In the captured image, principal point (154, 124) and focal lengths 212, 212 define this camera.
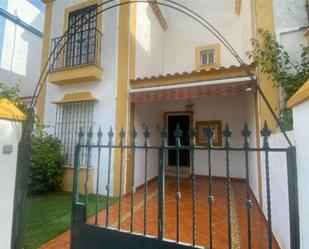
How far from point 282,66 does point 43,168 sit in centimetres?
1056

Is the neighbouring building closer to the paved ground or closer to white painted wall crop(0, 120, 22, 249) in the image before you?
the paved ground

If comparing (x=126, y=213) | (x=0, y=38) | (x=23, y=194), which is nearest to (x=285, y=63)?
(x=126, y=213)

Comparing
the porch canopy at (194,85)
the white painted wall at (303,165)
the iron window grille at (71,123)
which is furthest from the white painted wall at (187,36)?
the white painted wall at (303,165)

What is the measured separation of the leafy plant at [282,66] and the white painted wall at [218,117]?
208 inches

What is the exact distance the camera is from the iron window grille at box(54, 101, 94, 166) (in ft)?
36.1

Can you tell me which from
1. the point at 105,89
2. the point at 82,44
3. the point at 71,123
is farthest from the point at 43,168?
the point at 82,44

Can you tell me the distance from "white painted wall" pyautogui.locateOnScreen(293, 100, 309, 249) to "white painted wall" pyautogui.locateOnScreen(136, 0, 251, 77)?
430 inches

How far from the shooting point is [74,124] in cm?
1127

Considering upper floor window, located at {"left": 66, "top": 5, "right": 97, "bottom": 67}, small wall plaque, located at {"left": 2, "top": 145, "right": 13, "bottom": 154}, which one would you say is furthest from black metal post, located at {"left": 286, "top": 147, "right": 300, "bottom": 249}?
upper floor window, located at {"left": 66, "top": 5, "right": 97, "bottom": 67}

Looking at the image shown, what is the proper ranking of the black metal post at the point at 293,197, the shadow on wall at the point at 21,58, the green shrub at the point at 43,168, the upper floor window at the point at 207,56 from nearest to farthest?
the black metal post at the point at 293,197
the green shrub at the point at 43,168
the upper floor window at the point at 207,56
the shadow on wall at the point at 21,58

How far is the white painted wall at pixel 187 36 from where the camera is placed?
47.2 feet

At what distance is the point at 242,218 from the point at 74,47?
11.8m

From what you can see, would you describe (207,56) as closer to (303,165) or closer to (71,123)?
(71,123)

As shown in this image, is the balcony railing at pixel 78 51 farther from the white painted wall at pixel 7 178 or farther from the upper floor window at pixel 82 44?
the white painted wall at pixel 7 178
